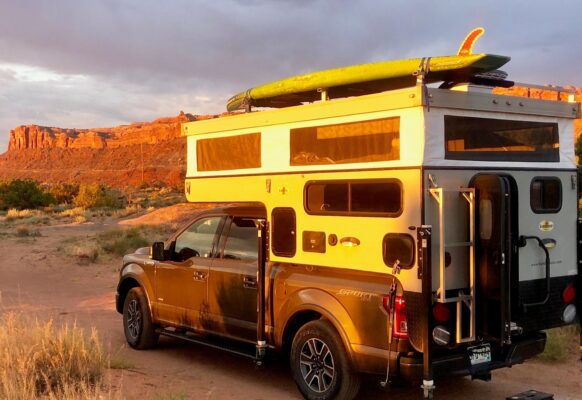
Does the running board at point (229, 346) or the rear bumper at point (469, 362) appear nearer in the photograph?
the rear bumper at point (469, 362)

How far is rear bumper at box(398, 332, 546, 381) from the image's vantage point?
218 inches

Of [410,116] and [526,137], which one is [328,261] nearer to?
[410,116]

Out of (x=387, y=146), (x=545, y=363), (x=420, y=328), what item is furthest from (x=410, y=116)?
(x=545, y=363)

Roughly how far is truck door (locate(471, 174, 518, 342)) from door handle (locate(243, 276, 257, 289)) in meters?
2.42

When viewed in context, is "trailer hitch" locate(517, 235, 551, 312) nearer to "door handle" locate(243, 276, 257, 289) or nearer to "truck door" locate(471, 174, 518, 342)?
"truck door" locate(471, 174, 518, 342)

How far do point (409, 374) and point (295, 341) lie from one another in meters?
1.43

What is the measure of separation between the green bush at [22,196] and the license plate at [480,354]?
47541mm

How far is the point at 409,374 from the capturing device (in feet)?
18.2

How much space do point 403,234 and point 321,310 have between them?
3.80ft

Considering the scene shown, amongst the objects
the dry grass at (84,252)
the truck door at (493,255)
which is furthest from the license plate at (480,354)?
the dry grass at (84,252)

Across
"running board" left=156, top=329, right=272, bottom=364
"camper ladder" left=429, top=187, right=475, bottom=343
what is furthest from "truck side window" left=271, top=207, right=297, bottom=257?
"camper ladder" left=429, top=187, right=475, bottom=343

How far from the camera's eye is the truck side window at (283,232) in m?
6.79

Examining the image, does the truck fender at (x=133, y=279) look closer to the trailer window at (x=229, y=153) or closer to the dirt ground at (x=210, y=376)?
the dirt ground at (x=210, y=376)

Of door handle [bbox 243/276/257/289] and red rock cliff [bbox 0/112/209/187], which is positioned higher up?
red rock cliff [bbox 0/112/209/187]
